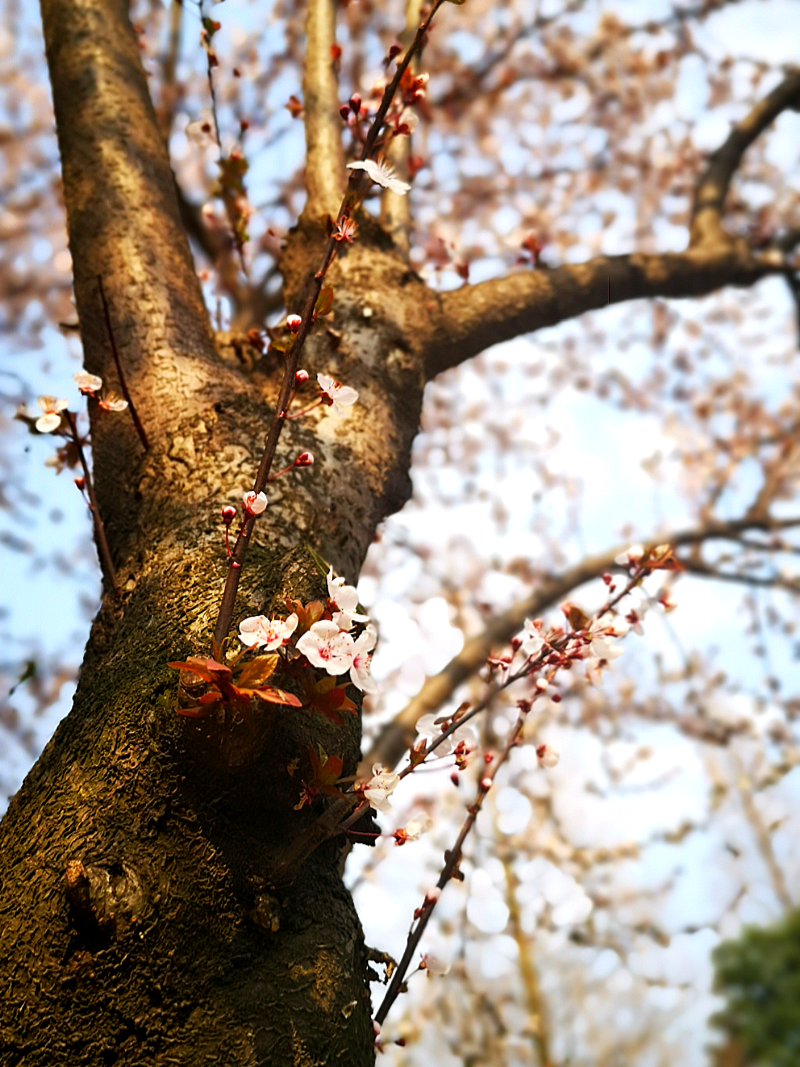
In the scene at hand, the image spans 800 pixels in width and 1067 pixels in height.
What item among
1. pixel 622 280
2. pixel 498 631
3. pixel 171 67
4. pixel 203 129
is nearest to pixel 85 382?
pixel 203 129

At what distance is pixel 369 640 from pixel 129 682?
0.32 m

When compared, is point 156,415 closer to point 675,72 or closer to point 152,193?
point 152,193

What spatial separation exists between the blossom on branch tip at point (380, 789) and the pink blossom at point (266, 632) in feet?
0.68

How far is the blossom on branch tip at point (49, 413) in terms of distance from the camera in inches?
44.8

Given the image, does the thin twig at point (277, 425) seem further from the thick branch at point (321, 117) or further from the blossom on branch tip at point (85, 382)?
the thick branch at point (321, 117)

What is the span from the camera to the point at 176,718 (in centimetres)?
90

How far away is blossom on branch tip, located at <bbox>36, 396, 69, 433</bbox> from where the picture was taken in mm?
1139

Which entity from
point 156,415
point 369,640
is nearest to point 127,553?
point 156,415

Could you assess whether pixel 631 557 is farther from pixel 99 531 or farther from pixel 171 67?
pixel 171 67

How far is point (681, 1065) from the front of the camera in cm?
916

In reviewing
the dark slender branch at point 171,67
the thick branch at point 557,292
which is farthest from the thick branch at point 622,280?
the dark slender branch at point 171,67

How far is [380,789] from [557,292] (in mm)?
1507

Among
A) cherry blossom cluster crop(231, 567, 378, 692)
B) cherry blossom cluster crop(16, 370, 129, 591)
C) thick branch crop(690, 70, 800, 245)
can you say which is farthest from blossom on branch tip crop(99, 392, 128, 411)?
thick branch crop(690, 70, 800, 245)

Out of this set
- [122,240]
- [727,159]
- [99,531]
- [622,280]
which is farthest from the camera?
[727,159]
